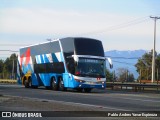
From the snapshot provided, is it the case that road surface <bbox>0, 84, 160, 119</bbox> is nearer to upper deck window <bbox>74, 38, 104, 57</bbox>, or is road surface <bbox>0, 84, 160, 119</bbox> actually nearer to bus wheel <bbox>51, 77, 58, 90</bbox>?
upper deck window <bbox>74, 38, 104, 57</bbox>

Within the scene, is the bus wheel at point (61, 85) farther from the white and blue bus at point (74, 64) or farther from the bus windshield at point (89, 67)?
the bus windshield at point (89, 67)

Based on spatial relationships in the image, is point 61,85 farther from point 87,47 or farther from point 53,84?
point 87,47

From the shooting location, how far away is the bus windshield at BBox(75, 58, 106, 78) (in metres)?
30.1

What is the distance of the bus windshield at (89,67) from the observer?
30062 mm

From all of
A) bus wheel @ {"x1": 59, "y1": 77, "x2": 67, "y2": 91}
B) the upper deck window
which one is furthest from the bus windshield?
bus wheel @ {"x1": 59, "y1": 77, "x2": 67, "y2": 91}

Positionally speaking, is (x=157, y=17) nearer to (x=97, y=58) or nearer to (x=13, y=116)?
(x=97, y=58)

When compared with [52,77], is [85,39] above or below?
above

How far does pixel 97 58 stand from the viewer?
3052 centimetres

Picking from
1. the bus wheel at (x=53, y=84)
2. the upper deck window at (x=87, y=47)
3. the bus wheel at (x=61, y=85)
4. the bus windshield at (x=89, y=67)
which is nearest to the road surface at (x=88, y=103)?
the bus windshield at (x=89, y=67)

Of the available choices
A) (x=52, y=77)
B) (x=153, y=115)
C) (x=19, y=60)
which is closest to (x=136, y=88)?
(x=52, y=77)

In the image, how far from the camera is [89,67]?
30281 mm

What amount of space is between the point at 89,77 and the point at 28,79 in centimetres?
995

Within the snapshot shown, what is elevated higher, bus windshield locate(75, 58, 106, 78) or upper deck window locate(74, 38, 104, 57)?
upper deck window locate(74, 38, 104, 57)

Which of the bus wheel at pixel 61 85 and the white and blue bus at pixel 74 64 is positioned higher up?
the white and blue bus at pixel 74 64
